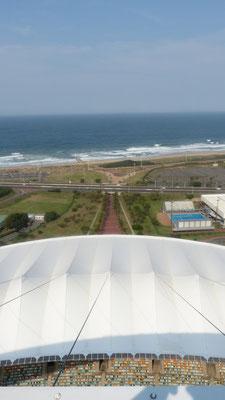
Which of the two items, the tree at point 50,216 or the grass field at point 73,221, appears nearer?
the grass field at point 73,221

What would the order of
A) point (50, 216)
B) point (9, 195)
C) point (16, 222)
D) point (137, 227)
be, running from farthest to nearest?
point (9, 195)
point (50, 216)
point (16, 222)
point (137, 227)

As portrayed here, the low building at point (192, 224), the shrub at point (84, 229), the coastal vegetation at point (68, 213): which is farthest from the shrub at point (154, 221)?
the shrub at point (84, 229)

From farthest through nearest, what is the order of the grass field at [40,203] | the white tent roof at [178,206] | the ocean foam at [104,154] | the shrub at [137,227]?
the ocean foam at [104,154] < the grass field at [40,203] < the white tent roof at [178,206] < the shrub at [137,227]

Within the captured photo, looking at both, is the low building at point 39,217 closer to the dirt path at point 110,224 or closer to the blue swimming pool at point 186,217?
the dirt path at point 110,224

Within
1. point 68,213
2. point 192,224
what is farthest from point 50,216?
point 192,224

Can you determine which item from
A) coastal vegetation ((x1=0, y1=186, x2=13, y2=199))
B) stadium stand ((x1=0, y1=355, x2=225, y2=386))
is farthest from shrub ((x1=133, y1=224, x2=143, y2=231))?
coastal vegetation ((x1=0, y1=186, x2=13, y2=199))

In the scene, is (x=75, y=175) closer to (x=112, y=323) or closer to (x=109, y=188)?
(x=109, y=188)

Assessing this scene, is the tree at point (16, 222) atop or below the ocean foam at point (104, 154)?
below
